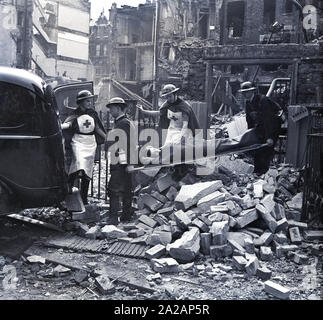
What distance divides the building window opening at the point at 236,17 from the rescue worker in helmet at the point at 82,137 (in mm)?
26041

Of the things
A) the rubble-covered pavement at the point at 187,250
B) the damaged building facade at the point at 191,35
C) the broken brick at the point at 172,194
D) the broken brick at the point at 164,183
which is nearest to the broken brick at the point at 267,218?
the rubble-covered pavement at the point at 187,250

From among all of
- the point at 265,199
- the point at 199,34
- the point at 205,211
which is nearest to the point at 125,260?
the point at 205,211

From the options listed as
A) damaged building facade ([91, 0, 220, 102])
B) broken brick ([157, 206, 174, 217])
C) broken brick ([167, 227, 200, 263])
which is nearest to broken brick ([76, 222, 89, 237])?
broken brick ([157, 206, 174, 217])

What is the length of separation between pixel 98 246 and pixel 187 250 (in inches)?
52.9

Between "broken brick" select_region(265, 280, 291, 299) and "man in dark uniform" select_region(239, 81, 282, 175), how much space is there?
4205mm

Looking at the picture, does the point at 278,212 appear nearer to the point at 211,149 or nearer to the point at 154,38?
the point at 211,149

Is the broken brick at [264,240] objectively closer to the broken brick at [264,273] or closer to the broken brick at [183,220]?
the broken brick at [264,273]

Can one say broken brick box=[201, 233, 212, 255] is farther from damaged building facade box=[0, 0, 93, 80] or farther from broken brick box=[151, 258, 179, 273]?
damaged building facade box=[0, 0, 93, 80]

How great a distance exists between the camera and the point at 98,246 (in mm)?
5750

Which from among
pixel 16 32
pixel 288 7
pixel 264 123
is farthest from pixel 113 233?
pixel 288 7

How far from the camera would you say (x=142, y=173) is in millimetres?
7977

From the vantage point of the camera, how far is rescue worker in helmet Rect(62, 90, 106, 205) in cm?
686

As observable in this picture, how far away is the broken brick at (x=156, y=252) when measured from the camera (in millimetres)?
5301
